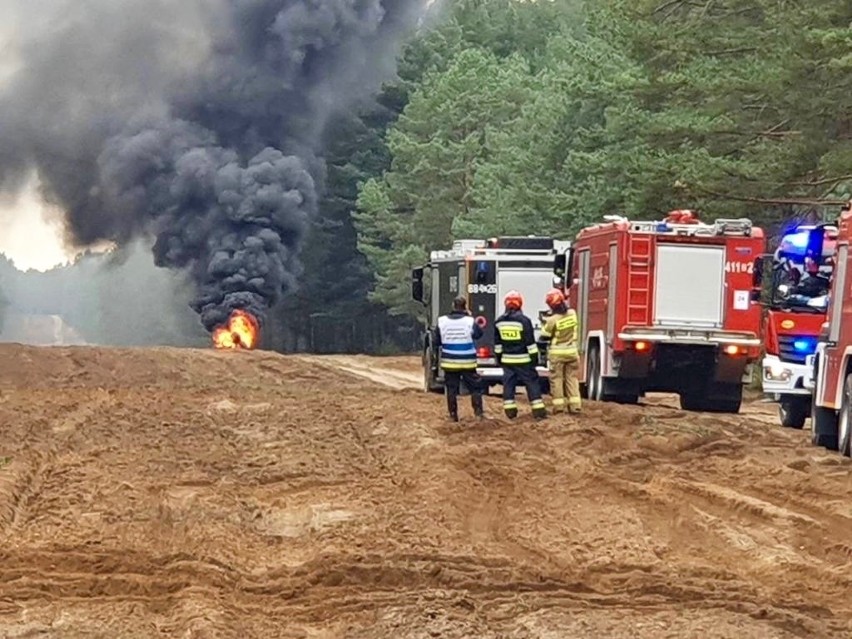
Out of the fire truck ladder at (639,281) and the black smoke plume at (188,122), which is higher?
the black smoke plume at (188,122)

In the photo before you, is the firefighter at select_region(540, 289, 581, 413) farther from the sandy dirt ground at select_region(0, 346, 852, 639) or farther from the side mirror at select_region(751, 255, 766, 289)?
the side mirror at select_region(751, 255, 766, 289)

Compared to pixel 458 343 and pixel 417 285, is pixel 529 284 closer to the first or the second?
pixel 417 285

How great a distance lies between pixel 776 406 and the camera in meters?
28.5

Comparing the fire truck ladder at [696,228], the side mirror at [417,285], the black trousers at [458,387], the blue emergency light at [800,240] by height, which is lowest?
the black trousers at [458,387]

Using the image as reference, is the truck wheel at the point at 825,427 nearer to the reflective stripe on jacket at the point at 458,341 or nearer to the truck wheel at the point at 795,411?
the truck wheel at the point at 795,411

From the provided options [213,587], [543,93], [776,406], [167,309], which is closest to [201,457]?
[213,587]

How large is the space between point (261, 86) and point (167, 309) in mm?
36000

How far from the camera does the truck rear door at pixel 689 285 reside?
22.6 m

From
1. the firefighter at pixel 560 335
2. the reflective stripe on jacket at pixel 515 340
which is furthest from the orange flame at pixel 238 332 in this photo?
the reflective stripe on jacket at pixel 515 340

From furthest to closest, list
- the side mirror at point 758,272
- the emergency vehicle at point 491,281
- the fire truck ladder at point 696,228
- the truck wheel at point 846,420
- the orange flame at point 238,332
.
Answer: the orange flame at point 238,332
the emergency vehicle at point 491,281
the fire truck ladder at point 696,228
the side mirror at point 758,272
the truck wheel at point 846,420

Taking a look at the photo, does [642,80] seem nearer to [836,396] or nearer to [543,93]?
[836,396]

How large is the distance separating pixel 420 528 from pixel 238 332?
38.0 metres

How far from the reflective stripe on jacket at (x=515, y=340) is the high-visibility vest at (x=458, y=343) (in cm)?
38

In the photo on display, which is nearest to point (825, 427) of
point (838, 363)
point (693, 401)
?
point (838, 363)
